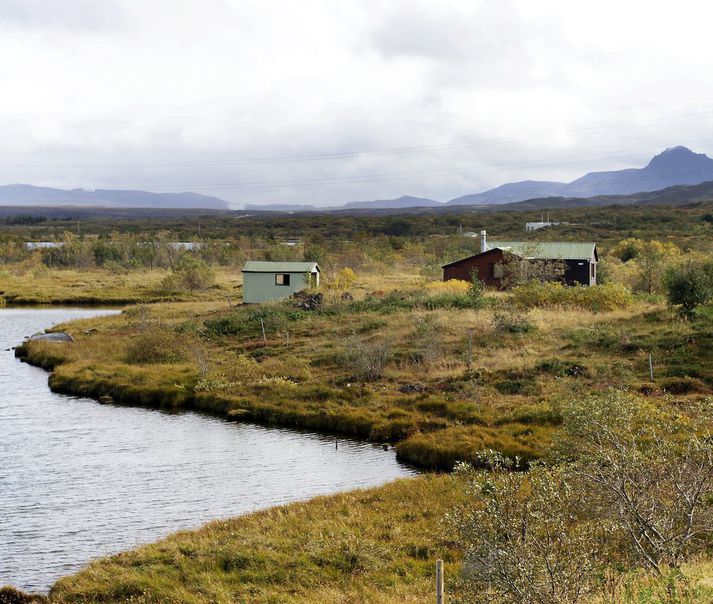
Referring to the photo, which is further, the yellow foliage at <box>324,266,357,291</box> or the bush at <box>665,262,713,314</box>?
the yellow foliage at <box>324,266,357,291</box>

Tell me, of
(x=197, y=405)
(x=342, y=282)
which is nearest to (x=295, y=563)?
(x=197, y=405)

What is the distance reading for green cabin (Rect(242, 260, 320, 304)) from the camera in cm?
7400

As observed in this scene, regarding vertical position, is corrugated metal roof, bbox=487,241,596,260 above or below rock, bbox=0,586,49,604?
above

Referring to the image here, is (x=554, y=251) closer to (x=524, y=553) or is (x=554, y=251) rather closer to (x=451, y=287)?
(x=451, y=287)

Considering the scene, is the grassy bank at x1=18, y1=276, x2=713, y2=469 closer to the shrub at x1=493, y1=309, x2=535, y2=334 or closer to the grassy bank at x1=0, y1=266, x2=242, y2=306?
the shrub at x1=493, y1=309, x2=535, y2=334

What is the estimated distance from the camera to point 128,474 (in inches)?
1053

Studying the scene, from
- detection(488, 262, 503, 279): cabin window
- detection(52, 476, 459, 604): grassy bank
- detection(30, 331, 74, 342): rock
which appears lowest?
detection(30, 331, 74, 342): rock

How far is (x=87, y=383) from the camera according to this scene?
4203 cm

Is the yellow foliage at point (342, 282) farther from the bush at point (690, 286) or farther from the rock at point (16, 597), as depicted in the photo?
the rock at point (16, 597)

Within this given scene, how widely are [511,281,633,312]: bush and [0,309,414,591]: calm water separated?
29068mm

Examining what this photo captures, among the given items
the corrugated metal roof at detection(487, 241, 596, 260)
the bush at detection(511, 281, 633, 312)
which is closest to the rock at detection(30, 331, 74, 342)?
the bush at detection(511, 281, 633, 312)

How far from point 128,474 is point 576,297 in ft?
126

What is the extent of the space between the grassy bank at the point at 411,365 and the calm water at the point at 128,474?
2.32 meters

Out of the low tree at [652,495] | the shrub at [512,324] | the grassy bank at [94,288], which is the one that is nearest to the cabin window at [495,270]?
the shrub at [512,324]
